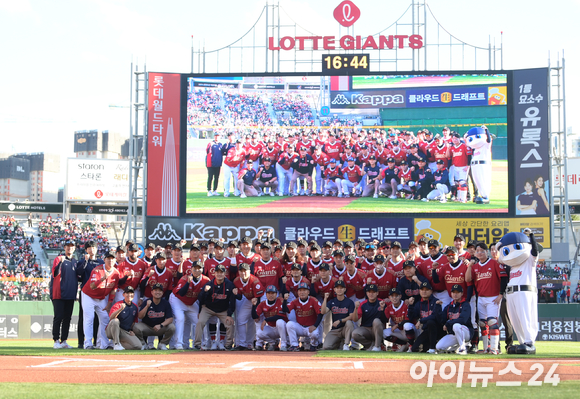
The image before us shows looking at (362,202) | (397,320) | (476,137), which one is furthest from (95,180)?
(397,320)

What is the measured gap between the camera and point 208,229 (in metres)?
20.2

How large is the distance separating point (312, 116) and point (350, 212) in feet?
11.0

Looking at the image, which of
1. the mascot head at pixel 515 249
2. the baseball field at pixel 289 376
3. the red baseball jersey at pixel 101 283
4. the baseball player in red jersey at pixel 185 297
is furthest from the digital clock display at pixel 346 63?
the baseball field at pixel 289 376

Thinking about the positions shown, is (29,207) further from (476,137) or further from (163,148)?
(476,137)

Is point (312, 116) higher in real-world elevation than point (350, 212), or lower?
higher

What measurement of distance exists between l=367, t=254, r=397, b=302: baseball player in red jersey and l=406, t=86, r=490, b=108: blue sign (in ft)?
37.2

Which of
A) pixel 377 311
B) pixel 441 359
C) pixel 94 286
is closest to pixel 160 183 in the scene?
pixel 94 286

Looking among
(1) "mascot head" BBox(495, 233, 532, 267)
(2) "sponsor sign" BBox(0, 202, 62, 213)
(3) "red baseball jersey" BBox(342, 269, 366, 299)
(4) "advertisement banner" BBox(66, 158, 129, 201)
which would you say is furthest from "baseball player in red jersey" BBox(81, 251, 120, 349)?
(2) "sponsor sign" BBox(0, 202, 62, 213)

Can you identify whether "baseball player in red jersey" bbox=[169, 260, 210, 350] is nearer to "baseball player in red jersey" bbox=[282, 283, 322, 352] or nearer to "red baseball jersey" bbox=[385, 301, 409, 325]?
"baseball player in red jersey" bbox=[282, 283, 322, 352]

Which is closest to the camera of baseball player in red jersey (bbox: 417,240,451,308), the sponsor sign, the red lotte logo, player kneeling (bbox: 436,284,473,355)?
player kneeling (bbox: 436,284,473,355)

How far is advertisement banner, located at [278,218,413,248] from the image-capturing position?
1988 centimetres

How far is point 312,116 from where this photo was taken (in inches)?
804

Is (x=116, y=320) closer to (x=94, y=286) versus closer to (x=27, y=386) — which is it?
(x=94, y=286)

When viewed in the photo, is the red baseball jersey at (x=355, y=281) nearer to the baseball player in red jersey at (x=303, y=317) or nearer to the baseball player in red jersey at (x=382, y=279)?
the baseball player in red jersey at (x=382, y=279)
